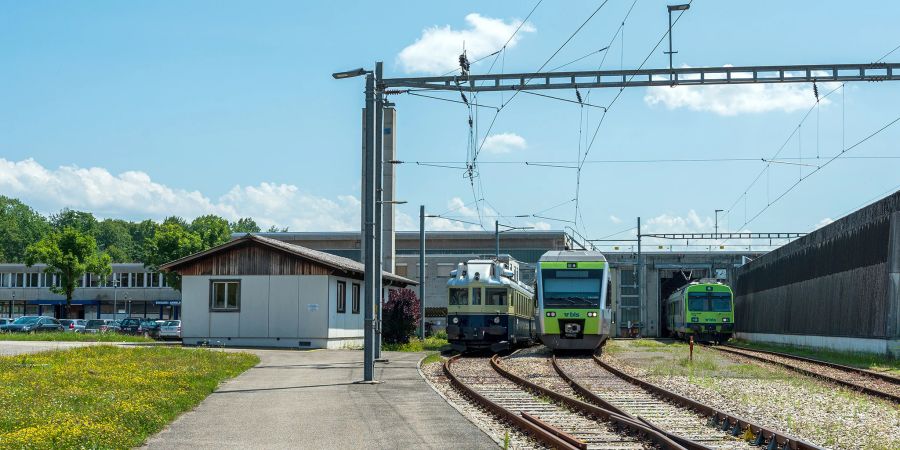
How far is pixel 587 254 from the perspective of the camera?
32.8m

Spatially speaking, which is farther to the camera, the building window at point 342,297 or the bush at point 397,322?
the bush at point 397,322

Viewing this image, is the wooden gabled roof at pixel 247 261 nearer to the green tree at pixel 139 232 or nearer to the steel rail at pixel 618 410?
the steel rail at pixel 618 410

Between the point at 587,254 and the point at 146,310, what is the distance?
79.9 metres

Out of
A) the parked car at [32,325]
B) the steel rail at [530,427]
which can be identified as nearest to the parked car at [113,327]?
the parked car at [32,325]

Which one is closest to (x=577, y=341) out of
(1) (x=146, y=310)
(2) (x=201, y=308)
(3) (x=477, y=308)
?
(3) (x=477, y=308)

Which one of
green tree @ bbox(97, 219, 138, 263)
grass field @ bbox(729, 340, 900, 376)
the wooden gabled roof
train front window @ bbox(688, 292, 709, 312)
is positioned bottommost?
grass field @ bbox(729, 340, 900, 376)

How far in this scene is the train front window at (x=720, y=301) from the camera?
1911 inches

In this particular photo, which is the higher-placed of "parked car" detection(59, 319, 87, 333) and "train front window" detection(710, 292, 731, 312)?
"train front window" detection(710, 292, 731, 312)

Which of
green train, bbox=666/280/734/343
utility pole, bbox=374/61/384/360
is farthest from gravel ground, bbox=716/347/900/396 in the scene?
green train, bbox=666/280/734/343

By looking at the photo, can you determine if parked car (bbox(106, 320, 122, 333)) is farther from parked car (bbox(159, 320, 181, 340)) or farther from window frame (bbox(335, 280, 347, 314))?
window frame (bbox(335, 280, 347, 314))

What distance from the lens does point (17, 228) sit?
150125 mm

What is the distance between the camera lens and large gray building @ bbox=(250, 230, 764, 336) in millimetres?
70750

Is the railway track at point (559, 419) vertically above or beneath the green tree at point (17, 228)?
beneath

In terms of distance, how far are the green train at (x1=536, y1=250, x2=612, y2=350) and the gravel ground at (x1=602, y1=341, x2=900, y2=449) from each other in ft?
18.2
